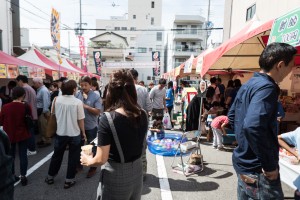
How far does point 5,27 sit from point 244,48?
11.8m

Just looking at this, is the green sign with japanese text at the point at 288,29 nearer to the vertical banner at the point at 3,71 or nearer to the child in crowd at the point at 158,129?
Result: the child in crowd at the point at 158,129

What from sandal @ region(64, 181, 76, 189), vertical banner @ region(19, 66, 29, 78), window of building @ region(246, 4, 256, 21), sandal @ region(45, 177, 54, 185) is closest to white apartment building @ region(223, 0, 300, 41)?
window of building @ region(246, 4, 256, 21)

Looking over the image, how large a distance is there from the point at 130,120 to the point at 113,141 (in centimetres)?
21

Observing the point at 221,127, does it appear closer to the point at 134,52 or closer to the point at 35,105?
the point at 35,105

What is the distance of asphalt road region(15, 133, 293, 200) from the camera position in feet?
11.2

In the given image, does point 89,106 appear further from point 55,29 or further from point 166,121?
point 55,29

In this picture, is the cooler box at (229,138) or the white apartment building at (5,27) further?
the white apartment building at (5,27)

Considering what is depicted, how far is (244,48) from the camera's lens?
19.5ft

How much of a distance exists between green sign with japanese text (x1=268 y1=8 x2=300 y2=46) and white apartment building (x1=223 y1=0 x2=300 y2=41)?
9.17 feet

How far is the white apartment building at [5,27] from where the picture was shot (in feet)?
36.0

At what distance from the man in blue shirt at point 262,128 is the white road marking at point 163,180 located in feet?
6.10

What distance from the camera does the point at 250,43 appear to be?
5.54 m

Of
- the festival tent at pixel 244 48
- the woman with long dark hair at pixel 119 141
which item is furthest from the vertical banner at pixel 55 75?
the woman with long dark hair at pixel 119 141

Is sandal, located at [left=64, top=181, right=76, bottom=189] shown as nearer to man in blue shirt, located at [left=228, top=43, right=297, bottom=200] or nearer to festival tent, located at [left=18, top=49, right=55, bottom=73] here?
man in blue shirt, located at [left=228, top=43, right=297, bottom=200]
